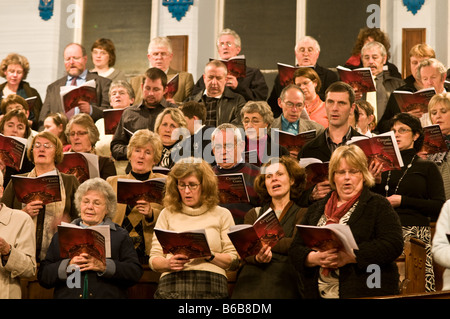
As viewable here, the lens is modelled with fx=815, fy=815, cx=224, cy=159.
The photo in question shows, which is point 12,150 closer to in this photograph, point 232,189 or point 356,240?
point 232,189

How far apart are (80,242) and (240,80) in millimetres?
3408

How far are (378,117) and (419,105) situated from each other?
23.0 inches

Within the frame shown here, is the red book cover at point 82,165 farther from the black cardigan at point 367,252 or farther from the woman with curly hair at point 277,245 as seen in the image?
the black cardigan at point 367,252

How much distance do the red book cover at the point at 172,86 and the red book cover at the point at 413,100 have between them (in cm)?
202

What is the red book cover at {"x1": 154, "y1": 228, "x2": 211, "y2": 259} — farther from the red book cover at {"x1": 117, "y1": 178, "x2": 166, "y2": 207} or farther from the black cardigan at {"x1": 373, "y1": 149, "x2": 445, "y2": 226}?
the black cardigan at {"x1": 373, "y1": 149, "x2": 445, "y2": 226}

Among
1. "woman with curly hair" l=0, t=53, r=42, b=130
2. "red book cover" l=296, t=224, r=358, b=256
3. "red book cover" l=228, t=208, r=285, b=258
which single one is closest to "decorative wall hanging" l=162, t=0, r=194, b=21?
"woman with curly hair" l=0, t=53, r=42, b=130

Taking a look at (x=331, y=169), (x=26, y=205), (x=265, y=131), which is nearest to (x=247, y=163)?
(x=265, y=131)

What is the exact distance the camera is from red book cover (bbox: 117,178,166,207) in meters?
5.32

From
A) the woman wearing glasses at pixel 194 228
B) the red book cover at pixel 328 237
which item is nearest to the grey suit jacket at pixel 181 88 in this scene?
the woman wearing glasses at pixel 194 228

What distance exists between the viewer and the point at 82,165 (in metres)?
6.12

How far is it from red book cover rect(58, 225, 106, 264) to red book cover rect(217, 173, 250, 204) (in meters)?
0.96

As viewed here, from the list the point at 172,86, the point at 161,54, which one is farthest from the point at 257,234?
the point at 161,54

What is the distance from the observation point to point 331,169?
15.8 feet
